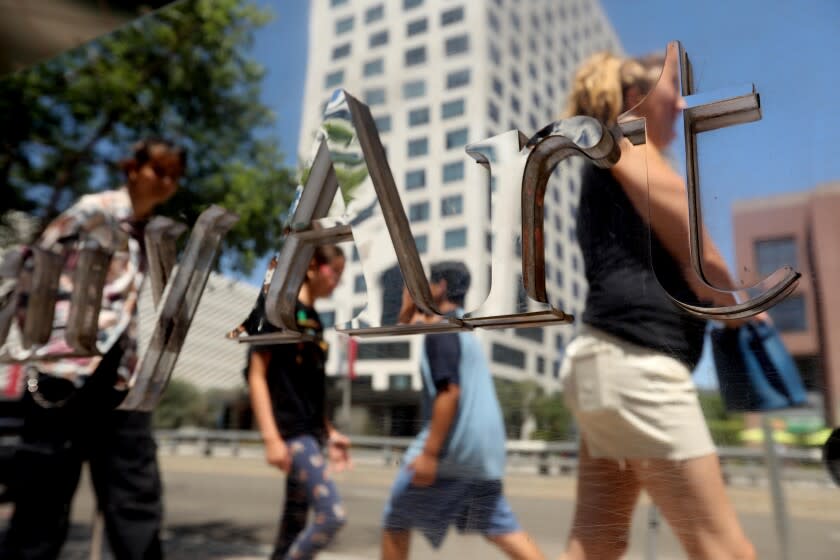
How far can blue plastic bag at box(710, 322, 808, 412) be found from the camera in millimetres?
1157

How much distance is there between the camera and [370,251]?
4.92 feet

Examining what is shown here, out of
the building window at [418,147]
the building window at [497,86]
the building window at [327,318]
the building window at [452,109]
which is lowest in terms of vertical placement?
the building window at [327,318]

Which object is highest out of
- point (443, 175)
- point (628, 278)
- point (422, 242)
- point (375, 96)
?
point (375, 96)

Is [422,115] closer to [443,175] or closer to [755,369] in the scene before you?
[443,175]

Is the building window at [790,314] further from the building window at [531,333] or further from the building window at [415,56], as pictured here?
the building window at [415,56]

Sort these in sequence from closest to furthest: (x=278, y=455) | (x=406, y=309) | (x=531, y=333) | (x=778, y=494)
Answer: (x=778, y=494) → (x=531, y=333) → (x=406, y=309) → (x=278, y=455)

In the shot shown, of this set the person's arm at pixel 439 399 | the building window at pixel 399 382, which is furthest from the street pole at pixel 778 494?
the building window at pixel 399 382

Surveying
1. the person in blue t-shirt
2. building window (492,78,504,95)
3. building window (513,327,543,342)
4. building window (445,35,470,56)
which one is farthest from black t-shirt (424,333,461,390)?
building window (445,35,470,56)

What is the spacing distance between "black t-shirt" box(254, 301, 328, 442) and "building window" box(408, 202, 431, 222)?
321 millimetres

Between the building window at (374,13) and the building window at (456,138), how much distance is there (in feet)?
1.46

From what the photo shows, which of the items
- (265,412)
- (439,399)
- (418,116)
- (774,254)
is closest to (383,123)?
(418,116)

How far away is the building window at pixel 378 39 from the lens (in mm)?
1765

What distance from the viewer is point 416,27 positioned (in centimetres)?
172

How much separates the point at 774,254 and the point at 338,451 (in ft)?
3.19
